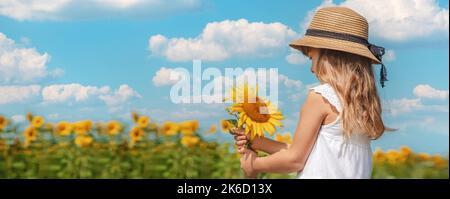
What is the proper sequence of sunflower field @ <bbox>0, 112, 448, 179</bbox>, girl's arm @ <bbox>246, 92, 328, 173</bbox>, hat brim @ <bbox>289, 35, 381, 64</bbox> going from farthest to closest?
sunflower field @ <bbox>0, 112, 448, 179</bbox>, hat brim @ <bbox>289, 35, 381, 64</bbox>, girl's arm @ <bbox>246, 92, 328, 173</bbox>

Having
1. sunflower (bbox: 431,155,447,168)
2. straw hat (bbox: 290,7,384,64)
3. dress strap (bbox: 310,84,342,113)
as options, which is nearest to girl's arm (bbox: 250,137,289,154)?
dress strap (bbox: 310,84,342,113)

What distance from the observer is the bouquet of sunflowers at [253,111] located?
102 inches

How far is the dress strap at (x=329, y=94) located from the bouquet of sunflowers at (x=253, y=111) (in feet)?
0.61

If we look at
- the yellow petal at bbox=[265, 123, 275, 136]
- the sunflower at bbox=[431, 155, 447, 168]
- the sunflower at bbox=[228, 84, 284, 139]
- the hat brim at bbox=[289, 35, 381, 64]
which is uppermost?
the hat brim at bbox=[289, 35, 381, 64]

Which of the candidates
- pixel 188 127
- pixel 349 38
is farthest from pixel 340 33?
pixel 188 127

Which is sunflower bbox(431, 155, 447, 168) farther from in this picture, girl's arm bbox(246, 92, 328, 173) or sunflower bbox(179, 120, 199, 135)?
girl's arm bbox(246, 92, 328, 173)

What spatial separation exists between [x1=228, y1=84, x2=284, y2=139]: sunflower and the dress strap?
0.62 feet

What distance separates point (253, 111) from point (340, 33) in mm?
496

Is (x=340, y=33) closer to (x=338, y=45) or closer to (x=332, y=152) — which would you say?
(x=338, y=45)

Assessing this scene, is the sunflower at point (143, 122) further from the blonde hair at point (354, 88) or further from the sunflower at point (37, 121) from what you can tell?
Answer: the blonde hair at point (354, 88)

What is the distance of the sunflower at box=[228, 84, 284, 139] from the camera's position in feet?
8.47

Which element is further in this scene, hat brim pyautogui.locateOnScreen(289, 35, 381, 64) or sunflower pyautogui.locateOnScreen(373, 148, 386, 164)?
sunflower pyautogui.locateOnScreen(373, 148, 386, 164)
